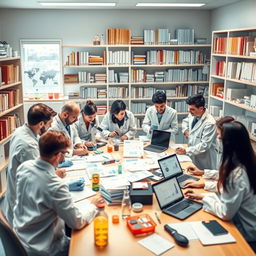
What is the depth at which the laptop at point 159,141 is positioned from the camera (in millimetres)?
3766

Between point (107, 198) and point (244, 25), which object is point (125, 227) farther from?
point (244, 25)

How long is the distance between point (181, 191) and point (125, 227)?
1.90ft

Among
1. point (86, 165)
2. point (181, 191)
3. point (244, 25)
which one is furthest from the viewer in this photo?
point (244, 25)

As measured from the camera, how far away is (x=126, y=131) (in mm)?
4355

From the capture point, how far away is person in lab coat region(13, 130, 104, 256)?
6.26ft

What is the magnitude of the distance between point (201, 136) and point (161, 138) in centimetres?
48

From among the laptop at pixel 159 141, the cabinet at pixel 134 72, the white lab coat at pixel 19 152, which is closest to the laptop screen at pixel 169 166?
the laptop at pixel 159 141

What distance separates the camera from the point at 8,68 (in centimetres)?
454

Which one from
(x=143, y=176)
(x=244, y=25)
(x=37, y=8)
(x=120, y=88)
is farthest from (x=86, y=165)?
(x=37, y=8)

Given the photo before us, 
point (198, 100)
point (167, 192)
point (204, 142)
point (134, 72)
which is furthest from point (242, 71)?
point (167, 192)

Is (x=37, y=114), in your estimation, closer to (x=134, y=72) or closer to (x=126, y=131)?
(x=126, y=131)

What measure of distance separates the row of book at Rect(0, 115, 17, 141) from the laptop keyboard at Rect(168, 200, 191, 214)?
9.55 feet

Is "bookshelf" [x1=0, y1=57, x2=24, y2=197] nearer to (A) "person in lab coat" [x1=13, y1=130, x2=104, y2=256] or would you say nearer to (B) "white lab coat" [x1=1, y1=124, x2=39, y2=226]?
(B) "white lab coat" [x1=1, y1=124, x2=39, y2=226]

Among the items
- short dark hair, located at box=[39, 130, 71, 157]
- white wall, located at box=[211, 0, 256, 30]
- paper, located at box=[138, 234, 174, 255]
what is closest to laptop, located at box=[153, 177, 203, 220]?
paper, located at box=[138, 234, 174, 255]
